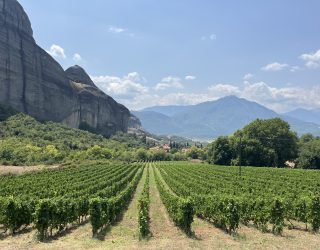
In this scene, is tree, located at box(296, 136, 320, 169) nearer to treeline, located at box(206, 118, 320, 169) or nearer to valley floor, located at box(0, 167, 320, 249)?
treeline, located at box(206, 118, 320, 169)

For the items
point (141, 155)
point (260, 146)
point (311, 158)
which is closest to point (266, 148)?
point (260, 146)

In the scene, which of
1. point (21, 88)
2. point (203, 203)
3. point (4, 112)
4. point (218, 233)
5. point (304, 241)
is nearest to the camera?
point (304, 241)

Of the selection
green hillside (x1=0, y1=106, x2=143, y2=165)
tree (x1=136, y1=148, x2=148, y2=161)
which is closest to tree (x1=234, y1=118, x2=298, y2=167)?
green hillside (x1=0, y1=106, x2=143, y2=165)

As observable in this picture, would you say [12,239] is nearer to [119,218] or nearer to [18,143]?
[119,218]

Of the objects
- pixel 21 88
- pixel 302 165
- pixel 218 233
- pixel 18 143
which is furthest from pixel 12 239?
pixel 21 88

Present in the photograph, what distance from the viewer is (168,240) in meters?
22.7

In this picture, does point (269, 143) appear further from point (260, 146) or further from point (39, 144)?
point (39, 144)

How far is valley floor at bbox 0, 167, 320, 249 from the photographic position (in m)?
21.6

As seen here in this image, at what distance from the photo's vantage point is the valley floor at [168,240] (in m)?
21.6

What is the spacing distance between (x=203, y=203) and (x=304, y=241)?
9432mm

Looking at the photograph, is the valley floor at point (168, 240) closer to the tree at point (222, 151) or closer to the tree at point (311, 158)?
the tree at point (311, 158)

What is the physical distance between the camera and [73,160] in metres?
131

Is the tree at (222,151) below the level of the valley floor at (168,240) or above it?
above

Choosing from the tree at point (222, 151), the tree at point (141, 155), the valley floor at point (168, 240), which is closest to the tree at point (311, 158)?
the tree at point (222, 151)
